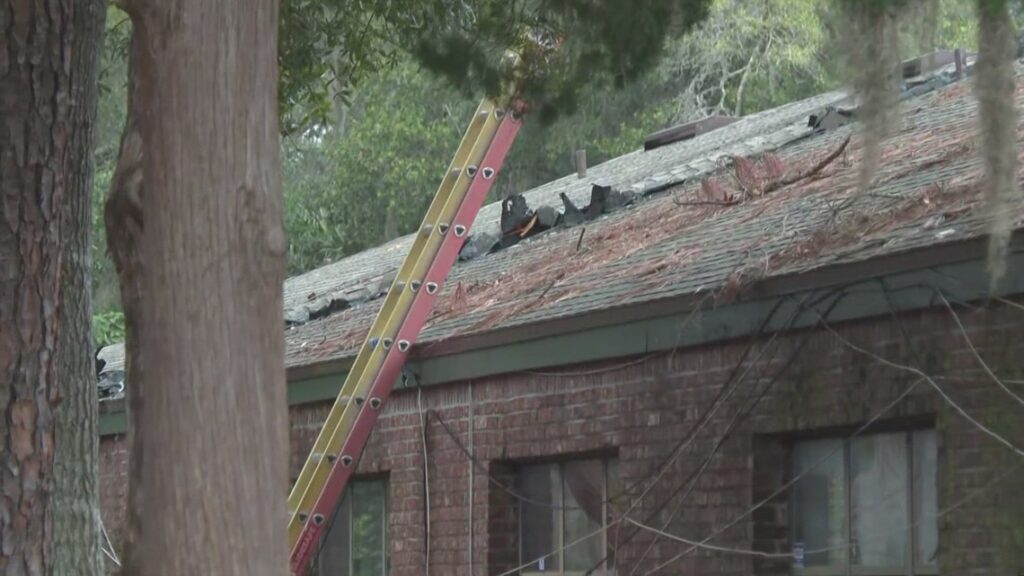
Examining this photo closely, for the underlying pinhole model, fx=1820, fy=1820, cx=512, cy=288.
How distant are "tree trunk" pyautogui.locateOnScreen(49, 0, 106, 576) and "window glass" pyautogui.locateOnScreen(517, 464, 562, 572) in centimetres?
435

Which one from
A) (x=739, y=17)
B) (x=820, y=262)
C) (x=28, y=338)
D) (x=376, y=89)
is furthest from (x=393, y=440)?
(x=376, y=89)

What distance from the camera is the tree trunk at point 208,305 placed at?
20.2 feet

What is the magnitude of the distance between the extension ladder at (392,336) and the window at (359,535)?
0.85 meters

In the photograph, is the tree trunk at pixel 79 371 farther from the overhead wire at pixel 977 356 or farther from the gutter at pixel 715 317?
the overhead wire at pixel 977 356

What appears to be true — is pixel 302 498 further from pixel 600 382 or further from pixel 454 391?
pixel 600 382

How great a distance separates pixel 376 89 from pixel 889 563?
3117 centimetres

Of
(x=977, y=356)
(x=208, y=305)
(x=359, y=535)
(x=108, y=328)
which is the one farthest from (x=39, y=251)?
(x=108, y=328)

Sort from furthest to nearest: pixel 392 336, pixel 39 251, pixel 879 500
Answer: pixel 392 336 → pixel 879 500 → pixel 39 251

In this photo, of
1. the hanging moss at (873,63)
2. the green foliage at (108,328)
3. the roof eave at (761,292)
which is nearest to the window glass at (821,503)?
the roof eave at (761,292)

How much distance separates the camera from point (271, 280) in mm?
6355

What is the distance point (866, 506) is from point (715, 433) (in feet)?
3.37

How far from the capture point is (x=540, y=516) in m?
11.7

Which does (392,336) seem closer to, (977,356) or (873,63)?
(977,356)

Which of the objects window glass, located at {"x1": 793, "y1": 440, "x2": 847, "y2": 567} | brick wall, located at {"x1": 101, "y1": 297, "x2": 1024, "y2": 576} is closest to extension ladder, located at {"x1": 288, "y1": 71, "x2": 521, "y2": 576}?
brick wall, located at {"x1": 101, "y1": 297, "x2": 1024, "y2": 576}
